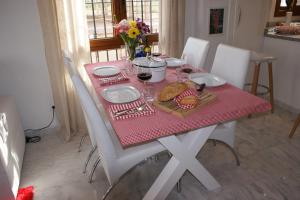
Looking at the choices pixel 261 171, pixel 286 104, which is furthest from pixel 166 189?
pixel 286 104

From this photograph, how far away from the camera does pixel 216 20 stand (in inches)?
121

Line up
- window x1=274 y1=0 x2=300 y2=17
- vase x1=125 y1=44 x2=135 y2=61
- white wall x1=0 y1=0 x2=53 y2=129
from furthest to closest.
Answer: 1. window x1=274 y1=0 x2=300 y2=17
2. white wall x1=0 y1=0 x2=53 y2=129
3. vase x1=125 y1=44 x2=135 y2=61

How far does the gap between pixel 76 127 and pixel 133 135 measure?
169cm

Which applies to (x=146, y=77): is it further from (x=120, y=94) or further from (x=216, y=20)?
(x=216, y=20)

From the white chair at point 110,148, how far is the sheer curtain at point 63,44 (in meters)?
1.07

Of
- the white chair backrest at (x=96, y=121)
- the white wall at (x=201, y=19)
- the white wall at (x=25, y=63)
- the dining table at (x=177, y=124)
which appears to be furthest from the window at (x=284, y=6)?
the white chair backrest at (x=96, y=121)

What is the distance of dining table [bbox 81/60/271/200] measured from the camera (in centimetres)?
130

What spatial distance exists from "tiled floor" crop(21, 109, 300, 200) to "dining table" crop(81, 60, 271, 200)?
0.62ft

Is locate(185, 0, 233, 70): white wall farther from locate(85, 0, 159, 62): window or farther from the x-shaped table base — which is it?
the x-shaped table base

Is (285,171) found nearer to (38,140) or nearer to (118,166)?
(118,166)

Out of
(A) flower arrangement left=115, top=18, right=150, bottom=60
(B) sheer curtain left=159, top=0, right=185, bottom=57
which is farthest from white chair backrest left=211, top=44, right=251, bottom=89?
(B) sheer curtain left=159, top=0, right=185, bottom=57

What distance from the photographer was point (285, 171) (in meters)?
2.10

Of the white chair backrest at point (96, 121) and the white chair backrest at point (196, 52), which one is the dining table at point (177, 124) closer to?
the white chair backrest at point (96, 121)

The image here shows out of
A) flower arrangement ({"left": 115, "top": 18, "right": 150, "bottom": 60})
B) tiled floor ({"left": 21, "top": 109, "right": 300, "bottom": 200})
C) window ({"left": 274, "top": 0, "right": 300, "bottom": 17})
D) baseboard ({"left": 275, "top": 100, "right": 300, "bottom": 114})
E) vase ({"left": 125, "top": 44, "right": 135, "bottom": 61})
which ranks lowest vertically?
tiled floor ({"left": 21, "top": 109, "right": 300, "bottom": 200})
